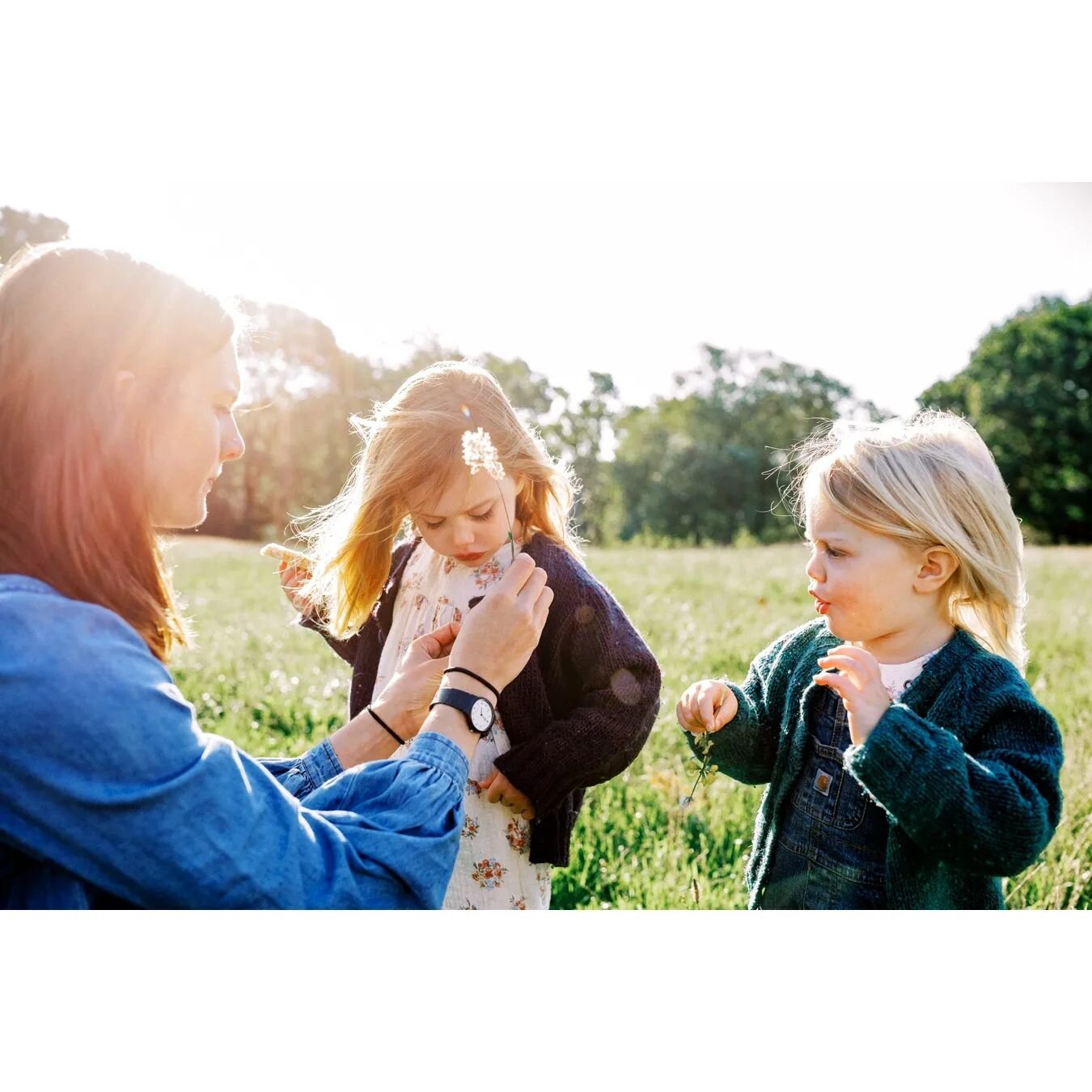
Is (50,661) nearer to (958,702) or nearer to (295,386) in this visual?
(958,702)

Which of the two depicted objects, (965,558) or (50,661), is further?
(965,558)

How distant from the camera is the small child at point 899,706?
1.85m

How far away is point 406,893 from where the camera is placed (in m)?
1.67

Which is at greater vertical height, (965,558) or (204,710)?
(965,558)

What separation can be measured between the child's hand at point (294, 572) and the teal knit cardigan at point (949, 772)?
1164 millimetres

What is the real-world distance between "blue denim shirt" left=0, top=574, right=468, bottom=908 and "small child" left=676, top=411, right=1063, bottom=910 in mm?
994

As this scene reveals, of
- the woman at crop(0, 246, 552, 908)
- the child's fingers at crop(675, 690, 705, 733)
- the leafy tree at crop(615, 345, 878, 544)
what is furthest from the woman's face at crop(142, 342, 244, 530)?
the leafy tree at crop(615, 345, 878, 544)

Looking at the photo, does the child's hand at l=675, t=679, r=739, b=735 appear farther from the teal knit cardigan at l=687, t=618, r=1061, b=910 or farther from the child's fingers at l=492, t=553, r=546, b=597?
the child's fingers at l=492, t=553, r=546, b=597

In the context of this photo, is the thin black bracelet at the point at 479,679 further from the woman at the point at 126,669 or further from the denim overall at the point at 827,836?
the denim overall at the point at 827,836

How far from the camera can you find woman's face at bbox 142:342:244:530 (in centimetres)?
165

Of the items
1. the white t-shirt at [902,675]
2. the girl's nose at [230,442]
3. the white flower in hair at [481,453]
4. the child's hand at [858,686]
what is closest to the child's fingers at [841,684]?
the child's hand at [858,686]
